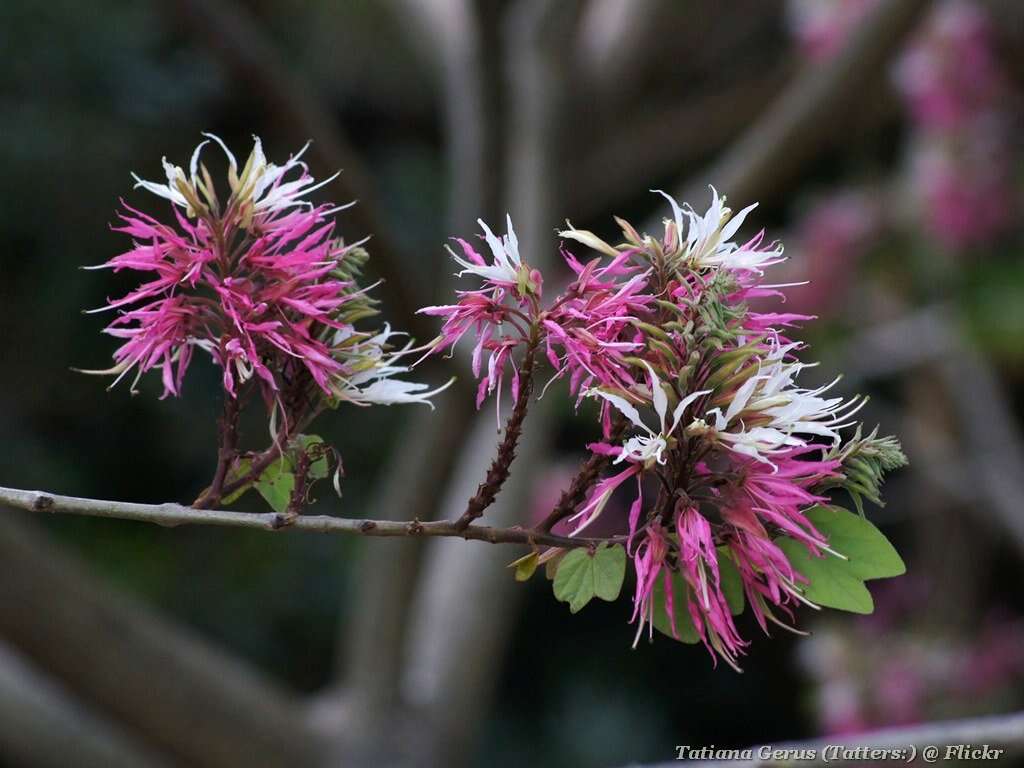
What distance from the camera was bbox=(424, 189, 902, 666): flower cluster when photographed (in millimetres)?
365

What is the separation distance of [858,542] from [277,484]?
0.66 ft

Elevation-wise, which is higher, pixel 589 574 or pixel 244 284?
pixel 244 284

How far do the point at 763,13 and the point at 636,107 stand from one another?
0.56m

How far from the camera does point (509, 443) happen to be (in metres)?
0.38

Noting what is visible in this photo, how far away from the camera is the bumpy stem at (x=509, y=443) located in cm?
38

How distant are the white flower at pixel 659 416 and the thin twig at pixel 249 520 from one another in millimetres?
45

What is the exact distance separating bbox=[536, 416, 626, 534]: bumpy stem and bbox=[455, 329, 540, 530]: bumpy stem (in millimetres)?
19

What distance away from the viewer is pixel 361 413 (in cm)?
236

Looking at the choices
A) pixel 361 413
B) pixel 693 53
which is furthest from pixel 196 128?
pixel 693 53

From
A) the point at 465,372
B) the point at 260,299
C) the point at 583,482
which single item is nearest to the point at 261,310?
the point at 260,299

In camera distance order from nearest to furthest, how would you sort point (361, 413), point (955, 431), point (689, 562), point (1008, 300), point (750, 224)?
1. point (689, 562)
2. point (1008, 300)
3. point (955, 431)
4. point (361, 413)
5. point (750, 224)

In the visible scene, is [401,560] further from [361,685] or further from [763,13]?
[763,13]

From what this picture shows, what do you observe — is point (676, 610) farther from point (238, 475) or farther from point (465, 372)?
point (465, 372)

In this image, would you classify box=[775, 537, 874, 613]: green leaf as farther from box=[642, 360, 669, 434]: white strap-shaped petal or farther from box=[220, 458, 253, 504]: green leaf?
box=[220, 458, 253, 504]: green leaf
